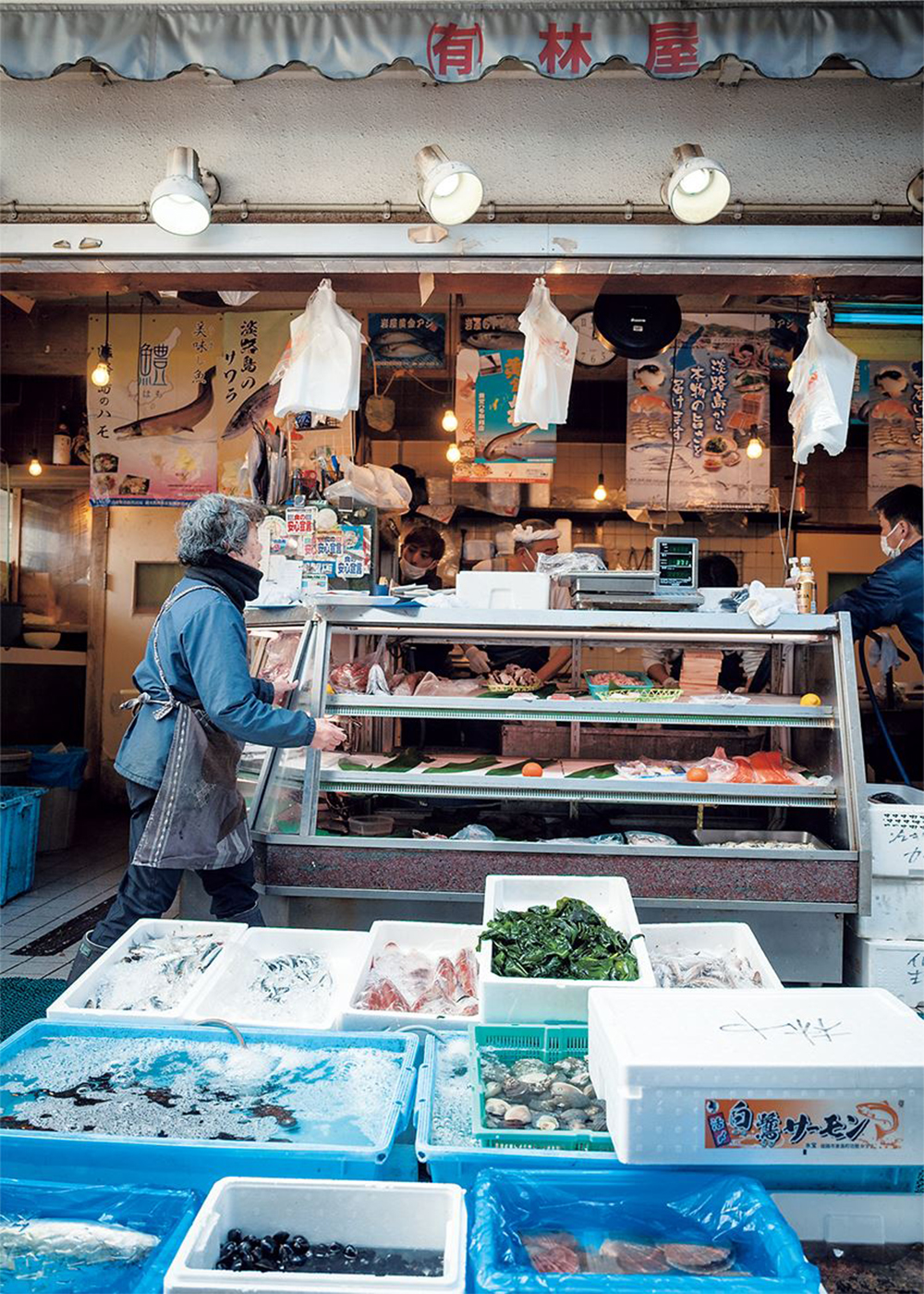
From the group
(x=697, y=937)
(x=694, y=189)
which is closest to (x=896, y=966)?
(x=697, y=937)

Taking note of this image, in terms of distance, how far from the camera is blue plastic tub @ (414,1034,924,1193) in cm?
214

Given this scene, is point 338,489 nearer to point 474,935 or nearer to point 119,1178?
point 474,935

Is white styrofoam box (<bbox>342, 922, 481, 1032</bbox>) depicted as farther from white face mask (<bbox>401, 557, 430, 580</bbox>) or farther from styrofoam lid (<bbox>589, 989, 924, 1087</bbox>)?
white face mask (<bbox>401, 557, 430, 580</bbox>)

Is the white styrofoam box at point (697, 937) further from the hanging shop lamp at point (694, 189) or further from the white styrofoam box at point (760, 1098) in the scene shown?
the hanging shop lamp at point (694, 189)

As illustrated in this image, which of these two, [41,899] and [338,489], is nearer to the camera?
[338,489]

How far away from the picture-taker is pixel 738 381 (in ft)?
25.3

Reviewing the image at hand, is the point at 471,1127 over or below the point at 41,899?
over

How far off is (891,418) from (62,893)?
25.7 feet

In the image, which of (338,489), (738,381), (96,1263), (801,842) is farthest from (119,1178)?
(738,381)

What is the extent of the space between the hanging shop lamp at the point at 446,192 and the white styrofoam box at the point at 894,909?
3.82 metres

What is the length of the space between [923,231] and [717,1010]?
4.10 meters

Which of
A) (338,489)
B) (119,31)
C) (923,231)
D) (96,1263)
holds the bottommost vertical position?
(96,1263)

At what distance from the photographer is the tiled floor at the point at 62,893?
571 cm

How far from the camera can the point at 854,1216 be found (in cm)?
217
